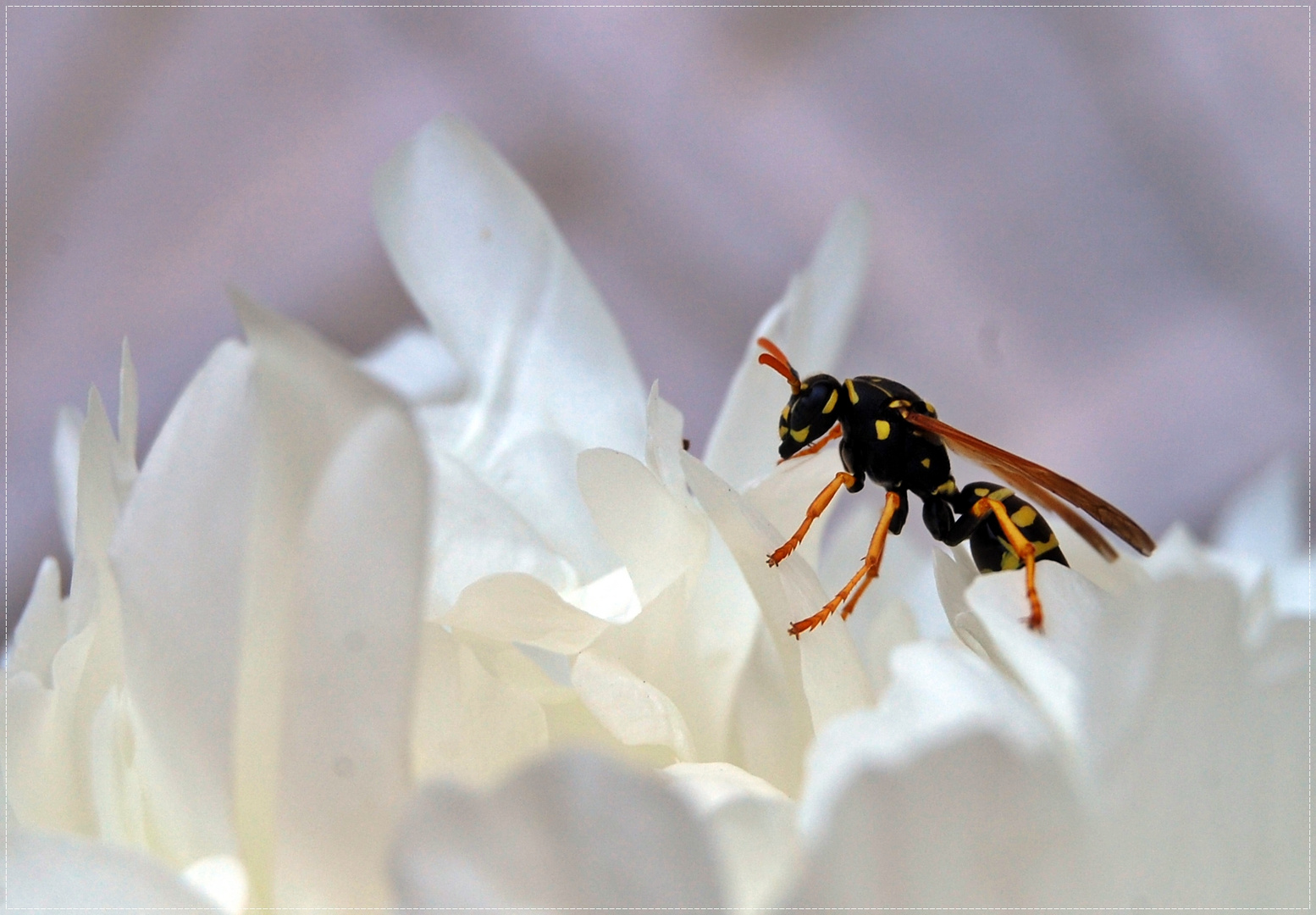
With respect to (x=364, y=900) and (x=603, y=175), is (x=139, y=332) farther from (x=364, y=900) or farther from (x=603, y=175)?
(x=364, y=900)

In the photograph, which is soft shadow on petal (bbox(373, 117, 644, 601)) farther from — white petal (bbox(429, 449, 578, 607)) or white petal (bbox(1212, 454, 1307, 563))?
white petal (bbox(1212, 454, 1307, 563))

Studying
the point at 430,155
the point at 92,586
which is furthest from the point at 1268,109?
the point at 92,586

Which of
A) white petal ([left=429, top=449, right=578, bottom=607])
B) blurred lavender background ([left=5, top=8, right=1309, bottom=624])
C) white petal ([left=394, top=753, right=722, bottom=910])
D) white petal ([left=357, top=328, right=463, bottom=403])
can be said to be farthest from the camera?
blurred lavender background ([left=5, top=8, right=1309, bottom=624])

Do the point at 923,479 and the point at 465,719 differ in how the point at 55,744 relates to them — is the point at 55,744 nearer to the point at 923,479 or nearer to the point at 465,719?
the point at 465,719

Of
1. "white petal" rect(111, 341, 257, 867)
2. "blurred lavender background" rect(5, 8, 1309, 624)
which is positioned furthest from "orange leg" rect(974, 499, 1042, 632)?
"blurred lavender background" rect(5, 8, 1309, 624)

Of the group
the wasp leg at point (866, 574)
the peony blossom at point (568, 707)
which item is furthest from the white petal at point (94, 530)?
the wasp leg at point (866, 574)

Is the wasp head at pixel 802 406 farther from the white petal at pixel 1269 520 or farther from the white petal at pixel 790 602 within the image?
the white petal at pixel 1269 520
